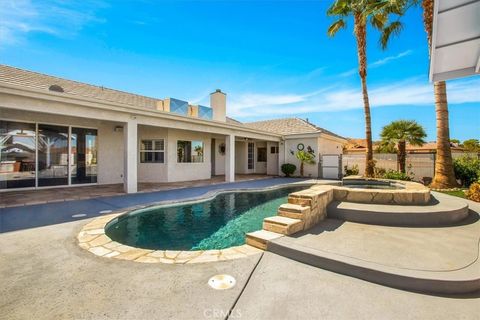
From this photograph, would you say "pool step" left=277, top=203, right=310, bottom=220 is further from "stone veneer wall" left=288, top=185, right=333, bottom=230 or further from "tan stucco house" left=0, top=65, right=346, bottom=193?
"tan stucco house" left=0, top=65, right=346, bottom=193

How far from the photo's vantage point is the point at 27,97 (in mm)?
6746

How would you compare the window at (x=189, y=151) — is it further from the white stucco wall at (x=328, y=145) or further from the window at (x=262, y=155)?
the white stucco wall at (x=328, y=145)

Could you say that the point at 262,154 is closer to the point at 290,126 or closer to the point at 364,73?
the point at 290,126

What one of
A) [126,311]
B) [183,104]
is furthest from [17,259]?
[183,104]

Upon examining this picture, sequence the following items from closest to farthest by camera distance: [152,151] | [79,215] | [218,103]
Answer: [79,215]
[152,151]
[218,103]

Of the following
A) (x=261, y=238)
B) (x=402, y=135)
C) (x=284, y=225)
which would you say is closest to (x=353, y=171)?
(x=402, y=135)

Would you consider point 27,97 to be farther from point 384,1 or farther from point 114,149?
point 384,1

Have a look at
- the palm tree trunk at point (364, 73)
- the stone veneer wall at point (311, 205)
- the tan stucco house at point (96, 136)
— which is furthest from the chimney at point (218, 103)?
the stone veneer wall at point (311, 205)

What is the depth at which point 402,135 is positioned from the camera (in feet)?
46.6

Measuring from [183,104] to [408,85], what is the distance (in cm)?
1453

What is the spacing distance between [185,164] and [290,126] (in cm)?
1062

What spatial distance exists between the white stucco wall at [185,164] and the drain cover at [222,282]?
10.9m

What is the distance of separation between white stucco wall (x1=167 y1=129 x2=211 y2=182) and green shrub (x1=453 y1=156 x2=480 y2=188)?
1429cm

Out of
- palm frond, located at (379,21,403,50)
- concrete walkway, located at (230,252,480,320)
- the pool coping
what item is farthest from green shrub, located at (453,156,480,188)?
the pool coping
